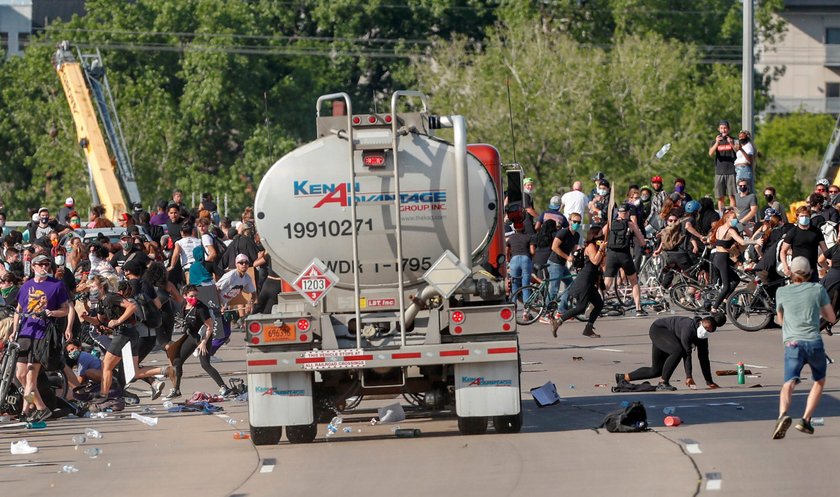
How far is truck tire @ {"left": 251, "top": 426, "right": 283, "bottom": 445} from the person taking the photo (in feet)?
49.1

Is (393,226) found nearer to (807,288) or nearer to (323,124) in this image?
(323,124)

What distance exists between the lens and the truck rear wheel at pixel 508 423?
1492 centimetres

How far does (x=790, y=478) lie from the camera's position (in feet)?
39.3

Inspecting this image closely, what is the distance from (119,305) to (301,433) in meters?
5.37

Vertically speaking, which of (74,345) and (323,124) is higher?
(323,124)

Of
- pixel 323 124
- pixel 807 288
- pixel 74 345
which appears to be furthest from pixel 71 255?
pixel 807 288

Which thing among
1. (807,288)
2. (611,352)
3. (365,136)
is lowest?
(611,352)

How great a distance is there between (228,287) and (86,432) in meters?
6.33

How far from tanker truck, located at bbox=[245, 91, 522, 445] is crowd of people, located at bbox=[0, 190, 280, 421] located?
1244 millimetres

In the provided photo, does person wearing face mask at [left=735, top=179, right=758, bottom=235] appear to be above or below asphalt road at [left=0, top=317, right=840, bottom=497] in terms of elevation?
above

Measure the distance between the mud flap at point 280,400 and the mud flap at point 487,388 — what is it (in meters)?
1.43

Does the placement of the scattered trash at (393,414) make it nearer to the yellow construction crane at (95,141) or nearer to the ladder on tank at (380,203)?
the ladder on tank at (380,203)

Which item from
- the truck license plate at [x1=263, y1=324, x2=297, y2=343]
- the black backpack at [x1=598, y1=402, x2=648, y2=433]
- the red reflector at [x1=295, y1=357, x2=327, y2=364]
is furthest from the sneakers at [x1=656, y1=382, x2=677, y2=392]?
the truck license plate at [x1=263, y1=324, x2=297, y2=343]

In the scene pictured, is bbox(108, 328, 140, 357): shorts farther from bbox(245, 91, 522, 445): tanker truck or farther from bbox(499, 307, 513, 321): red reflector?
bbox(499, 307, 513, 321): red reflector
